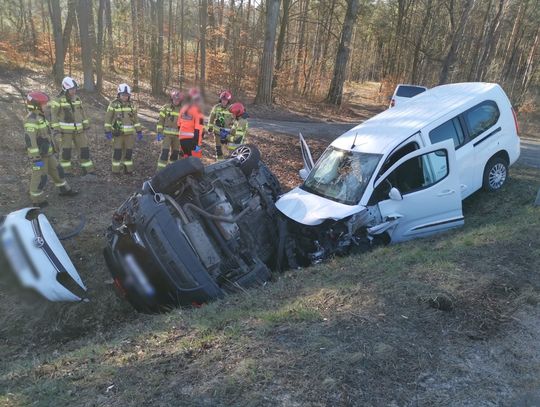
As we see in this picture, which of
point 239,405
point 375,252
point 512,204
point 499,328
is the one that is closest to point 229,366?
point 239,405

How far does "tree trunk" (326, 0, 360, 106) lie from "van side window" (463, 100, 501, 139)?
15.6 m

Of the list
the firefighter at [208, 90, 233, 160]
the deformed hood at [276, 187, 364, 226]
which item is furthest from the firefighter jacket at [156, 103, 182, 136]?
the deformed hood at [276, 187, 364, 226]

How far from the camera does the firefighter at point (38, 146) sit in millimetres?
7801

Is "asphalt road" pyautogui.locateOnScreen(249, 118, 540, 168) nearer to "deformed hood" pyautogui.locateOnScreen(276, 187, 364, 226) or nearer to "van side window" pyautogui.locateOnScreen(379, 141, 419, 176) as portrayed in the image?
"van side window" pyautogui.locateOnScreen(379, 141, 419, 176)

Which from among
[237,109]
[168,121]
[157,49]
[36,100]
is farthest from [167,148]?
[157,49]

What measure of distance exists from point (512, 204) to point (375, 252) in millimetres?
2958

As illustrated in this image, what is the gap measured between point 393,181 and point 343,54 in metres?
17.6

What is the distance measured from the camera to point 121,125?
9.73 metres

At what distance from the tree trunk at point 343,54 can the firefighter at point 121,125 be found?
598 inches

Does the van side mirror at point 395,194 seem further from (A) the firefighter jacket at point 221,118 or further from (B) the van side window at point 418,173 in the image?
(A) the firefighter jacket at point 221,118

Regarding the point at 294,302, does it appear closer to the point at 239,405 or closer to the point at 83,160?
the point at 239,405

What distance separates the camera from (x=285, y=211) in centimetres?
652

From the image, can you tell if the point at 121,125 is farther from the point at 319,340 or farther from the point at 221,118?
the point at 319,340

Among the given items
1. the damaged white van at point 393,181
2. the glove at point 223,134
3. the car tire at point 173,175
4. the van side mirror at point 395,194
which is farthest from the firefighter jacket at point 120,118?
the van side mirror at point 395,194
